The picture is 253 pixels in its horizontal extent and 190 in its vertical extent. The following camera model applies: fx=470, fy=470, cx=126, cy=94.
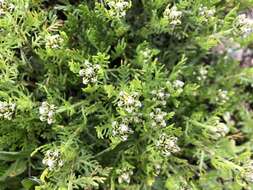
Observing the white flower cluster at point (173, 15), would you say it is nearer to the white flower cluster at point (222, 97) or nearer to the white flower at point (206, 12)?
the white flower at point (206, 12)

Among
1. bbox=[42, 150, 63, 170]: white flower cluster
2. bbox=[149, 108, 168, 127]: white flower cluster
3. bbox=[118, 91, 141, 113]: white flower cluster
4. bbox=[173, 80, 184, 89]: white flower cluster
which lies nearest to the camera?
bbox=[118, 91, 141, 113]: white flower cluster

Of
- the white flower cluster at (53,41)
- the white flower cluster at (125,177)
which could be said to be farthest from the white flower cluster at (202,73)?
the white flower cluster at (53,41)

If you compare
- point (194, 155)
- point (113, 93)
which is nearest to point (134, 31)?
point (113, 93)

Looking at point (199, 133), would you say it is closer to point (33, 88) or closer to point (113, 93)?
point (113, 93)

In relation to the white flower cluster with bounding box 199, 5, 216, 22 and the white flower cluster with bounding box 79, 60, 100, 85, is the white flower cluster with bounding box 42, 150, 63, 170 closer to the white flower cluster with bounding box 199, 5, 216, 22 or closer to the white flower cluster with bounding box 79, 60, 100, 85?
the white flower cluster with bounding box 79, 60, 100, 85

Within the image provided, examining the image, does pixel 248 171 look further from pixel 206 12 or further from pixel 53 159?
pixel 53 159

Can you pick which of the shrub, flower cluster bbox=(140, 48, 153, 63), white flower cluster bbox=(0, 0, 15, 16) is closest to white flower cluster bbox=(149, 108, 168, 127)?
the shrub

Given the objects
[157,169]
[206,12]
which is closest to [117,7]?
[206,12]
